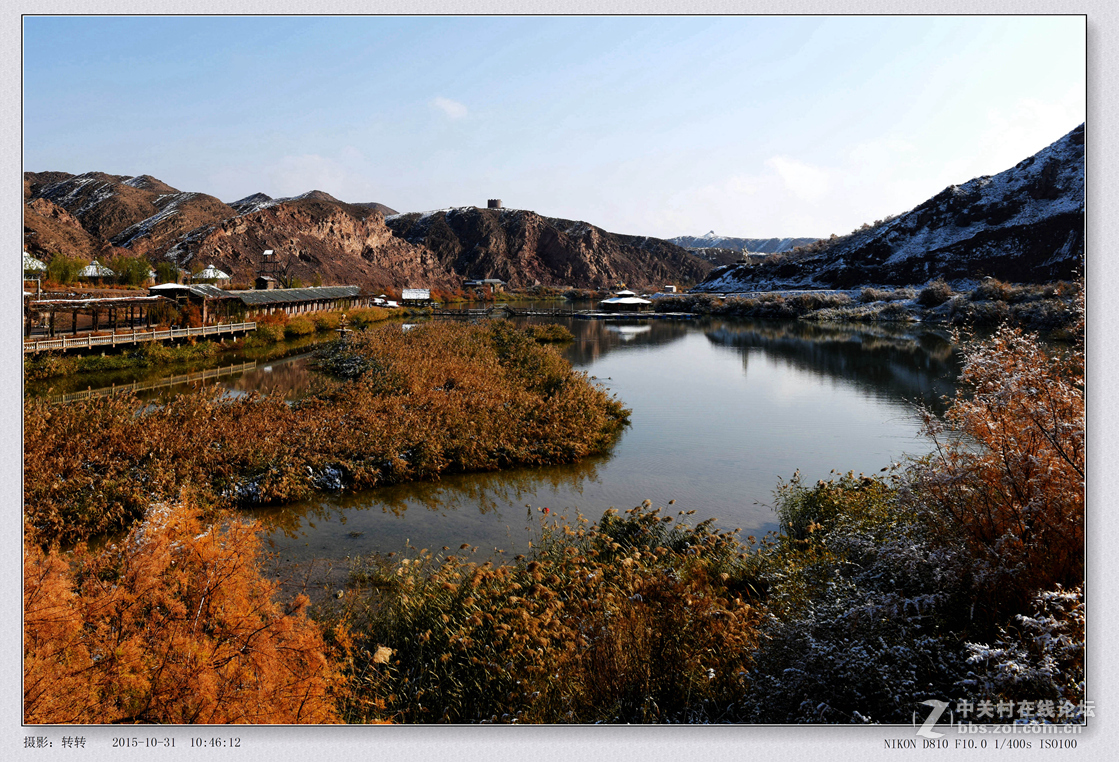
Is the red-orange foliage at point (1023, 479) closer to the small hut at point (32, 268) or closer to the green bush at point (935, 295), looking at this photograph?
the small hut at point (32, 268)

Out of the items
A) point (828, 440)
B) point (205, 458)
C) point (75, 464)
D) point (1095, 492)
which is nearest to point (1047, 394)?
point (1095, 492)

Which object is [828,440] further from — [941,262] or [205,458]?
[941,262]

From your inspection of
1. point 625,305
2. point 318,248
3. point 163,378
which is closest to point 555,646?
point 163,378

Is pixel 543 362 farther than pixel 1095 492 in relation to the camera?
Yes

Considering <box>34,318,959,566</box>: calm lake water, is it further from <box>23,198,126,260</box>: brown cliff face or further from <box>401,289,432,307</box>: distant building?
<box>401,289,432,307</box>: distant building
